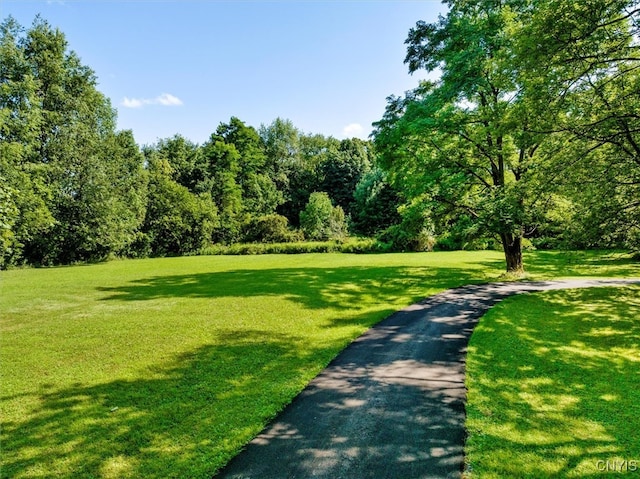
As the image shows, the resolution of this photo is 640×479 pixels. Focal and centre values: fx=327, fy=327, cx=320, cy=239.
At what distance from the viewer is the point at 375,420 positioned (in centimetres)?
488

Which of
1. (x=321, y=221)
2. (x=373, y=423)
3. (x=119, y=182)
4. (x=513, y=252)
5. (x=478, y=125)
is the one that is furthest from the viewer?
(x=321, y=221)

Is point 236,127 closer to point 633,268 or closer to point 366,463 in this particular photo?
point 633,268

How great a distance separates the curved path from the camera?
395 cm

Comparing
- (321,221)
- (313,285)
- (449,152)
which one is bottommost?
(313,285)

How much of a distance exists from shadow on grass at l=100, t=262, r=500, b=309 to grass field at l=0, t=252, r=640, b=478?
A: 0.47 feet

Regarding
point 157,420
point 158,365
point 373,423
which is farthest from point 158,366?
point 373,423

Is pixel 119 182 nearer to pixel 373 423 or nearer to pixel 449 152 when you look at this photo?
pixel 449 152

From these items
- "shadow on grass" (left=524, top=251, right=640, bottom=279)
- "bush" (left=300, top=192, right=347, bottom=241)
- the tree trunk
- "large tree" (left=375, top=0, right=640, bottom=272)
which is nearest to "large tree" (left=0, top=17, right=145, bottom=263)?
"bush" (left=300, top=192, right=347, bottom=241)

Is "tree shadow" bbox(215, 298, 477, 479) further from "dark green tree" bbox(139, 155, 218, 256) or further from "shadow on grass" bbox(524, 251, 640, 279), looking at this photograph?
"dark green tree" bbox(139, 155, 218, 256)

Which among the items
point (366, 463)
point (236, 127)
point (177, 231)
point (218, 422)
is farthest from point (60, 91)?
point (366, 463)

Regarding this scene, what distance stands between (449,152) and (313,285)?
9.81m

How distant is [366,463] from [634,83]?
12.9 meters

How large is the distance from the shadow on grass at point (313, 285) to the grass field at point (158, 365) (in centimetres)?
14

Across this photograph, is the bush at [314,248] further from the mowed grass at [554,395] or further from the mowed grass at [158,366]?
the mowed grass at [554,395]
